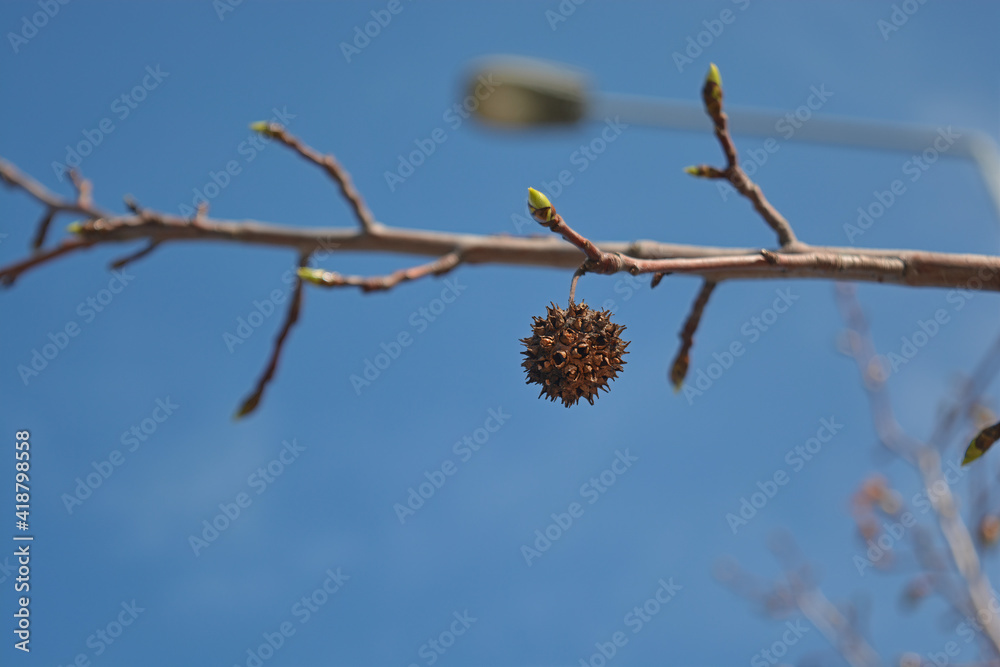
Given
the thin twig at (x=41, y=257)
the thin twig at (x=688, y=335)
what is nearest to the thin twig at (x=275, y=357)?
the thin twig at (x=41, y=257)

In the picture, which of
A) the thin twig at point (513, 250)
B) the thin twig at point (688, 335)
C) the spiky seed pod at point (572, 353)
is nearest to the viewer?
the spiky seed pod at point (572, 353)

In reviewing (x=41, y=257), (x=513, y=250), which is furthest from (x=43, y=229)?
(x=513, y=250)

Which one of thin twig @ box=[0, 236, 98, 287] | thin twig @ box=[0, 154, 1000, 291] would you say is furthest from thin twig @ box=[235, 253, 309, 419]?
thin twig @ box=[0, 236, 98, 287]

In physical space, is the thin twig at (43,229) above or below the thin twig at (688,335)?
below

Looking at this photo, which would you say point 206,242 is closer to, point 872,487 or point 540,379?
point 540,379

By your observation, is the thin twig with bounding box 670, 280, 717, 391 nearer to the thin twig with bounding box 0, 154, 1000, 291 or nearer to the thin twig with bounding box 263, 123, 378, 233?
the thin twig with bounding box 0, 154, 1000, 291

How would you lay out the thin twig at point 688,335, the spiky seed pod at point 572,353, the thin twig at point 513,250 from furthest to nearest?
the thin twig at point 688,335 → the thin twig at point 513,250 → the spiky seed pod at point 572,353

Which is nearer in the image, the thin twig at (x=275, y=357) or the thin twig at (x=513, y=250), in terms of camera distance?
the thin twig at (x=513, y=250)

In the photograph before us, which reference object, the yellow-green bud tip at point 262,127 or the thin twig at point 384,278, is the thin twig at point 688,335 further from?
the yellow-green bud tip at point 262,127

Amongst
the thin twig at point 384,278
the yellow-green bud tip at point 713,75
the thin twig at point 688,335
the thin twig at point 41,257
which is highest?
the yellow-green bud tip at point 713,75
